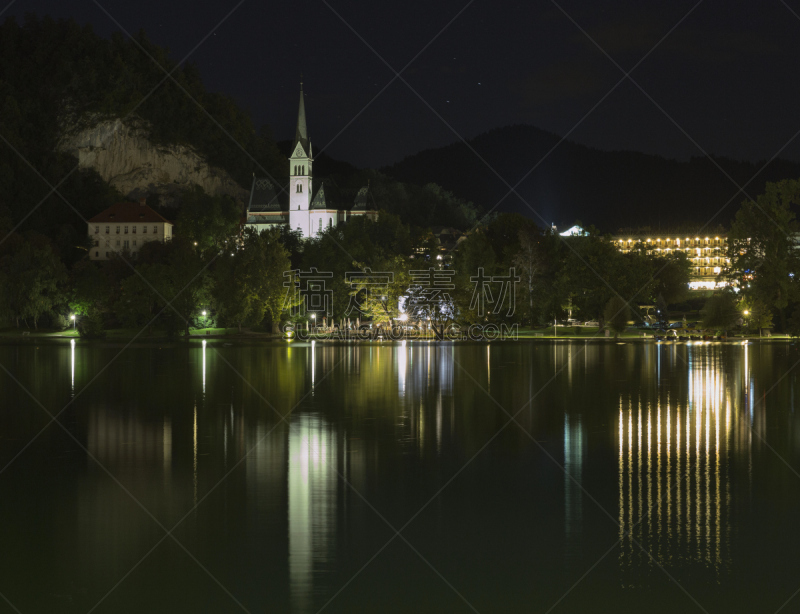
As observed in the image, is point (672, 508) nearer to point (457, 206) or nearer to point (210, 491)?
point (210, 491)

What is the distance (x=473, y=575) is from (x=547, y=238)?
8301 cm

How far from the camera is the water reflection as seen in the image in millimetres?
11047

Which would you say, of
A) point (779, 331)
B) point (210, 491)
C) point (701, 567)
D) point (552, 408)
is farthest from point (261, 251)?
point (701, 567)

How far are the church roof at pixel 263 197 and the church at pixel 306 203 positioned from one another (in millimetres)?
754

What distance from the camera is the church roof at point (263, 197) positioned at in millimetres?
138375

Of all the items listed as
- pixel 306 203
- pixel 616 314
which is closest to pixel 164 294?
pixel 616 314

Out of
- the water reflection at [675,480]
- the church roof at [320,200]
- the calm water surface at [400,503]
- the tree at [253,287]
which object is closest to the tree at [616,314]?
the tree at [253,287]

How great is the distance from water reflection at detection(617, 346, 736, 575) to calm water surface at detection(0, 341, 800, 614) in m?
0.05

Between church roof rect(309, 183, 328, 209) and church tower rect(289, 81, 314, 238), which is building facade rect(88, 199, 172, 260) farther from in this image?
church roof rect(309, 183, 328, 209)

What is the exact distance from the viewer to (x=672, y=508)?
12773 mm

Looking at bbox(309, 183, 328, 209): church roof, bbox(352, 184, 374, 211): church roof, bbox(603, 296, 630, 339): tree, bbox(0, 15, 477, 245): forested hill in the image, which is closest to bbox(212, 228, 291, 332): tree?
bbox(603, 296, 630, 339): tree

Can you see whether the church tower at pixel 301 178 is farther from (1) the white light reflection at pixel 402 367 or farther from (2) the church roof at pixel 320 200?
(1) the white light reflection at pixel 402 367

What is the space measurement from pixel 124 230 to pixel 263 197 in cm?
3176

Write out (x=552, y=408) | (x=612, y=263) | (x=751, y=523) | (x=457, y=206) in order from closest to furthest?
(x=751, y=523), (x=552, y=408), (x=612, y=263), (x=457, y=206)
